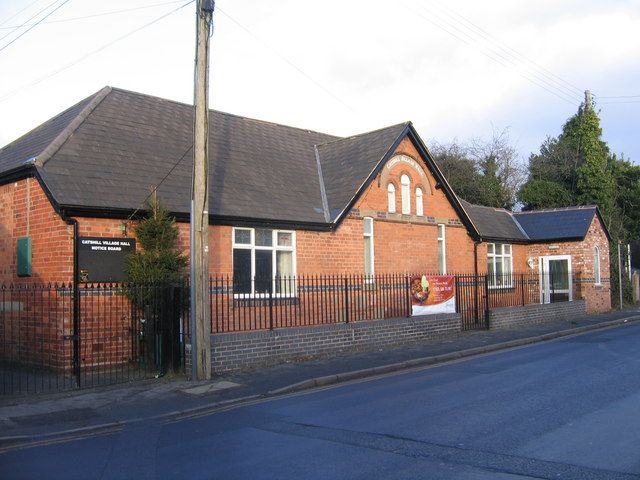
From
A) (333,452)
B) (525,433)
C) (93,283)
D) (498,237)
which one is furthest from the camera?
(498,237)

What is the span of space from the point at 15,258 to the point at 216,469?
34.2 feet

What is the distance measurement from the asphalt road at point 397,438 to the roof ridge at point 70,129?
7348 mm

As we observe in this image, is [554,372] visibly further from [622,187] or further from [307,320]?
[622,187]

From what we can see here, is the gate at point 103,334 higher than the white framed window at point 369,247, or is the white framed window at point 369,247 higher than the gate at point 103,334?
the white framed window at point 369,247

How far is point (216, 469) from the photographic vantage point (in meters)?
6.31

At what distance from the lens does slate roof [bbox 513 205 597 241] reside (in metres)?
27.7

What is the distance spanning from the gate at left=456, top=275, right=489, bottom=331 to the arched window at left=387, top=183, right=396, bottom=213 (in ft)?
10.1

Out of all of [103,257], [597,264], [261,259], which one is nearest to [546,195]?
[597,264]

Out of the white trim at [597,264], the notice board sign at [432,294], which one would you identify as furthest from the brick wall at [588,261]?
the notice board sign at [432,294]

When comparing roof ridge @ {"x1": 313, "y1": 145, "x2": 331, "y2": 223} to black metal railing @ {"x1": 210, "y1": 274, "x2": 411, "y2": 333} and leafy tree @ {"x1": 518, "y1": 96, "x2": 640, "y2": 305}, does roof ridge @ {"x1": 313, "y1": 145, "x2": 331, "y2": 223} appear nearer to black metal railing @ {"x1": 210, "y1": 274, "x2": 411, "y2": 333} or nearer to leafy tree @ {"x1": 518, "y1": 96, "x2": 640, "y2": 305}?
black metal railing @ {"x1": 210, "y1": 274, "x2": 411, "y2": 333}

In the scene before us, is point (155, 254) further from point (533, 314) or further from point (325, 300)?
point (533, 314)

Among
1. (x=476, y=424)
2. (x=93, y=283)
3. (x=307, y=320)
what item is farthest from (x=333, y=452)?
(x=307, y=320)

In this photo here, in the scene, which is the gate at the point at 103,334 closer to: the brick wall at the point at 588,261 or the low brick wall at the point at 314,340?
the low brick wall at the point at 314,340

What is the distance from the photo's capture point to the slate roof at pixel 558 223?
27656 mm
